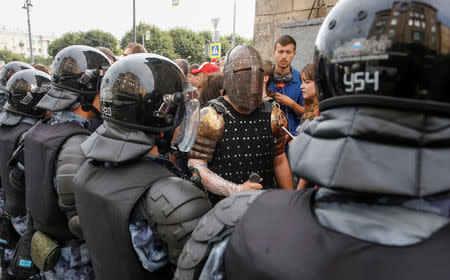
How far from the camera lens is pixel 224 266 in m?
1.00

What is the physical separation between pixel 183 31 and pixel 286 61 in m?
48.2

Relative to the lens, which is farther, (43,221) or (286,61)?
(286,61)

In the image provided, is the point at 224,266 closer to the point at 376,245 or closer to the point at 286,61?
the point at 376,245

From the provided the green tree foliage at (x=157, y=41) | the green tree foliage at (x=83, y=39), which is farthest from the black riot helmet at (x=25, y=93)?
the green tree foliage at (x=83, y=39)

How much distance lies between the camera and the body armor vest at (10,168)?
3066 mm

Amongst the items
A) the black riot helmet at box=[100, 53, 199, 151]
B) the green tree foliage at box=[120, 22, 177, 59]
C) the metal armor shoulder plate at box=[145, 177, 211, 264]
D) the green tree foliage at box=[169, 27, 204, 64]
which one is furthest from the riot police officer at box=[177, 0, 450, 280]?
the green tree foliage at box=[169, 27, 204, 64]

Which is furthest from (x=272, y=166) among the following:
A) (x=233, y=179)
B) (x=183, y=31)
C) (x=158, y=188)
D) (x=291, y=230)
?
(x=183, y=31)

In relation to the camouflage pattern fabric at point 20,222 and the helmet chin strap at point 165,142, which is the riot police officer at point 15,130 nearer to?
the camouflage pattern fabric at point 20,222

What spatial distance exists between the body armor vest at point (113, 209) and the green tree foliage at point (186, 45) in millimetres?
47025

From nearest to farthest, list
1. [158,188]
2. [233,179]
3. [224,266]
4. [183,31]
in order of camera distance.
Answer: [224,266] < [158,188] < [233,179] < [183,31]

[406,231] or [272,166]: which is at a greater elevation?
[406,231]

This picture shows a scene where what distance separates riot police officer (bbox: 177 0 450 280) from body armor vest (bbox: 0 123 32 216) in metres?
2.90

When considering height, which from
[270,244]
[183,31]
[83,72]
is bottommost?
[270,244]

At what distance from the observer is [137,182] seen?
161cm
